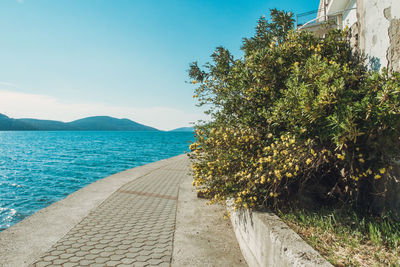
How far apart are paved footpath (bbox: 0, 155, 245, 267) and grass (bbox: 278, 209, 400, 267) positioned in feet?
3.94

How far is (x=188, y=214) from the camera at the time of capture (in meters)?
5.55

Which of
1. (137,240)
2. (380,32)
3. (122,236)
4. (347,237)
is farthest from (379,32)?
(122,236)

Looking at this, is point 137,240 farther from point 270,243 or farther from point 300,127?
point 300,127

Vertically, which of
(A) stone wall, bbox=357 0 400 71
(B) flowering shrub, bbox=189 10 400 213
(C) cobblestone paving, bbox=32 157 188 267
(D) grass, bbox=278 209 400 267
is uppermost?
(A) stone wall, bbox=357 0 400 71

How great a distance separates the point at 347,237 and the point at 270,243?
43.2 inches

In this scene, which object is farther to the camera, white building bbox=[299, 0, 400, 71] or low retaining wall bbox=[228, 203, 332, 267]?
white building bbox=[299, 0, 400, 71]

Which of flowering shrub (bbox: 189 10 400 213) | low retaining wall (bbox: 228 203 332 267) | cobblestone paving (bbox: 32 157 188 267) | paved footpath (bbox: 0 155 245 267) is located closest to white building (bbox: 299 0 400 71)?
flowering shrub (bbox: 189 10 400 213)

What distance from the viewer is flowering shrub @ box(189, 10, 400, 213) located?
306 centimetres

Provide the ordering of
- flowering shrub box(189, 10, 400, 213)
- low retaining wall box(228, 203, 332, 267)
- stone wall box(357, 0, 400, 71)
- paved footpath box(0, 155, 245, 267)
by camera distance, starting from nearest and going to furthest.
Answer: low retaining wall box(228, 203, 332, 267) → flowering shrub box(189, 10, 400, 213) → paved footpath box(0, 155, 245, 267) → stone wall box(357, 0, 400, 71)

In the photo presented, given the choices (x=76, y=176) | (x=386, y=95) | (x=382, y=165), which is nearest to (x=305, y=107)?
(x=386, y=95)

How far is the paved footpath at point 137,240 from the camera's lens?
361 centimetres

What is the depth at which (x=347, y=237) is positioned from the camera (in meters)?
3.03

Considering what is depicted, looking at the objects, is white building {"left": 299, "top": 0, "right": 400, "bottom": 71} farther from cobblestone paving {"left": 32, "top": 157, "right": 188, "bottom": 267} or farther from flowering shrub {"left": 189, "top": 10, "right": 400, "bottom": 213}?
cobblestone paving {"left": 32, "top": 157, "right": 188, "bottom": 267}

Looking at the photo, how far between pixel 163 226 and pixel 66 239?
183 centimetres
